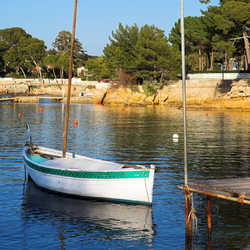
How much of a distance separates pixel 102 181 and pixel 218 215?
213 inches

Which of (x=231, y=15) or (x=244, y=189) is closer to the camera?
(x=244, y=189)

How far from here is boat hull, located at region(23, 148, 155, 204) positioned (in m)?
15.8

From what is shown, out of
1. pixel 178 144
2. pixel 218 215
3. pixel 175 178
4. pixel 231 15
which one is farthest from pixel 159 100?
pixel 218 215

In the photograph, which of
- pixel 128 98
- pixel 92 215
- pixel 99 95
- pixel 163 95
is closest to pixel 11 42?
pixel 99 95

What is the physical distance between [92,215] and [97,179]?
1.79 meters

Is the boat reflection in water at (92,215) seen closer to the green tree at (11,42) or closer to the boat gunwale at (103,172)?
the boat gunwale at (103,172)

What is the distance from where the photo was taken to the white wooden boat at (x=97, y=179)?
624 inches

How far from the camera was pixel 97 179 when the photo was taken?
54.5 ft

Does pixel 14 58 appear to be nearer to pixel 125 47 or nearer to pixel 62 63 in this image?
pixel 62 63

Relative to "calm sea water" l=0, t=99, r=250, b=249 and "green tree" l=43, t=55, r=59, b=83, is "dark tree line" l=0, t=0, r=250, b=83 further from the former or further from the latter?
"calm sea water" l=0, t=99, r=250, b=249

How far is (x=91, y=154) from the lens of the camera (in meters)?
29.9

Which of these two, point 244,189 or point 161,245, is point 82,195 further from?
point 244,189

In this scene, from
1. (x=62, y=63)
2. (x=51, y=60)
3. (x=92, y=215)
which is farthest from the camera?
(x=51, y=60)

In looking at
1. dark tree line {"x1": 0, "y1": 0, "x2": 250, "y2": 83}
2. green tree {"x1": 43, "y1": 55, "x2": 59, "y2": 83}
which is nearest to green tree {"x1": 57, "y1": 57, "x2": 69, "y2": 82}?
green tree {"x1": 43, "y1": 55, "x2": 59, "y2": 83}
